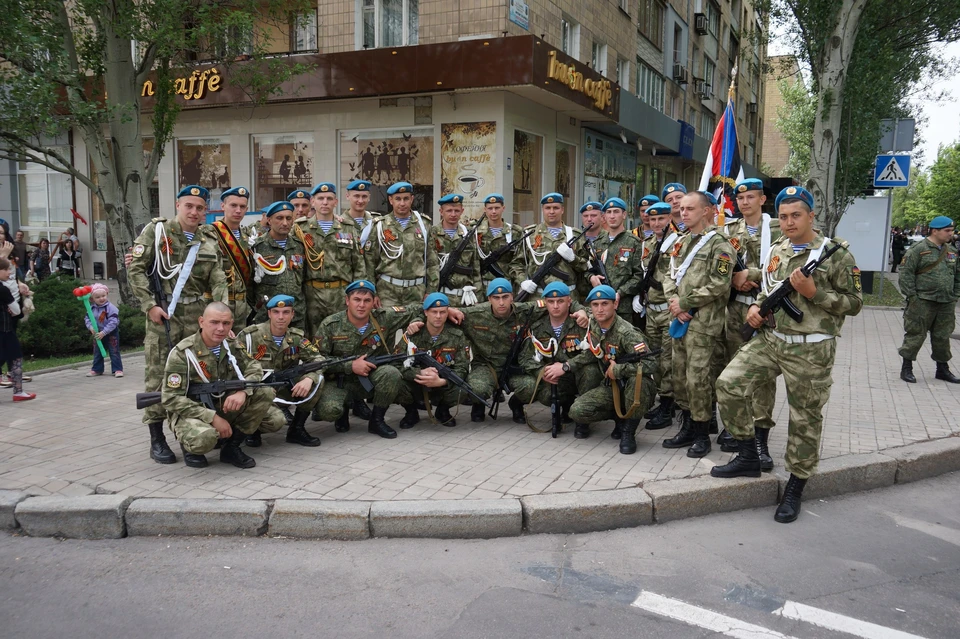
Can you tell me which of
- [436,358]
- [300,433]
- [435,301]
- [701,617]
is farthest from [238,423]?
[701,617]

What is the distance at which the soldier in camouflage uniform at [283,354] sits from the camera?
5.79 meters

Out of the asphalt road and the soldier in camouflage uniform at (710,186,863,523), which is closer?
the asphalt road

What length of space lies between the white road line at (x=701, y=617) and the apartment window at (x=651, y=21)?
21.7m

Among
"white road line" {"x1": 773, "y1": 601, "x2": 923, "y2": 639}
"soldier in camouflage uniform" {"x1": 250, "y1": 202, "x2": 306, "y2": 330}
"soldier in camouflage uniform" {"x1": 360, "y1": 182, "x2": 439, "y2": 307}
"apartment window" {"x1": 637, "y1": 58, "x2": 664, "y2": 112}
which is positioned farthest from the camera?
"apartment window" {"x1": 637, "y1": 58, "x2": 664, "y2": 112}

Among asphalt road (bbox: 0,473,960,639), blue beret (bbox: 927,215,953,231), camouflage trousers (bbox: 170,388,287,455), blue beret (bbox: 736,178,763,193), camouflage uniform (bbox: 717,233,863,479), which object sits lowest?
asphalt road (bbox: 0,473,960,639)

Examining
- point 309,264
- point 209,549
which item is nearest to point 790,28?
point 309,264

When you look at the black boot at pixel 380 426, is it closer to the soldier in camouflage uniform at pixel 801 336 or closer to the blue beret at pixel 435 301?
the blue beret at pixel 435 301

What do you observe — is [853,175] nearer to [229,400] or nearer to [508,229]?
[508,229]

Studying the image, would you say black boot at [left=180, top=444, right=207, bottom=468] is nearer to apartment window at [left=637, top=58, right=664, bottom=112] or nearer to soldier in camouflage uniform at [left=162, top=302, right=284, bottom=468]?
soldier in camouflage uniform at [left=162, top=302, right=284, bottom=468]

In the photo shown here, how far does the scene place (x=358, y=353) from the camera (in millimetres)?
6312

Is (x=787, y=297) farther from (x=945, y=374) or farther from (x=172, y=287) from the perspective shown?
(x=945, y=374)

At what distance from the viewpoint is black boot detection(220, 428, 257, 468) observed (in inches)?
206

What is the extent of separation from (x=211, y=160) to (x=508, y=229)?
12.7 m

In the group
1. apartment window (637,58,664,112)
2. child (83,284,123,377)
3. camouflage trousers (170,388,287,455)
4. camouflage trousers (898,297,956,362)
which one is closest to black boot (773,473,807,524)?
camouflage trousers (170,388,287,455)
